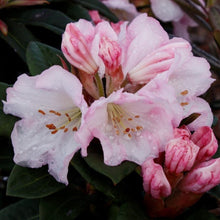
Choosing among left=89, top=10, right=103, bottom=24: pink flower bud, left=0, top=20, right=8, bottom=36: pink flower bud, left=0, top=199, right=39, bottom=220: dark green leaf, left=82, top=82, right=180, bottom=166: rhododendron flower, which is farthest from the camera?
left=89, top=10, right=103, bottom=24: pink flower bud

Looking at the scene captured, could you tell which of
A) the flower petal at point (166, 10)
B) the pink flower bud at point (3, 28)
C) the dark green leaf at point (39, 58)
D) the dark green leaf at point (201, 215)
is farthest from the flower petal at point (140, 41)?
the flower petal at point (166, 10)

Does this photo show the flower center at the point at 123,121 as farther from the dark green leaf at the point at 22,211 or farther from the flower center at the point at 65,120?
the dark green leaf at the point at 22,211

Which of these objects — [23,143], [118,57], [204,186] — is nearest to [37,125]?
[23,143]

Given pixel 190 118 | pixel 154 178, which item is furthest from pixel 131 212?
pixel 190 118

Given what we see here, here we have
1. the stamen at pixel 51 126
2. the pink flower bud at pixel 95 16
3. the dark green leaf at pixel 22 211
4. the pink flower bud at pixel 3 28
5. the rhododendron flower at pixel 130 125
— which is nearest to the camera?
the rhododendron flower at pixel 130 125

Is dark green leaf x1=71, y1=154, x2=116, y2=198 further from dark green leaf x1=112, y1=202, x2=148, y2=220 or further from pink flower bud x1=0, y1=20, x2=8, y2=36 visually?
pink flower bud x1=0, y1=20, x2=8, y2=36

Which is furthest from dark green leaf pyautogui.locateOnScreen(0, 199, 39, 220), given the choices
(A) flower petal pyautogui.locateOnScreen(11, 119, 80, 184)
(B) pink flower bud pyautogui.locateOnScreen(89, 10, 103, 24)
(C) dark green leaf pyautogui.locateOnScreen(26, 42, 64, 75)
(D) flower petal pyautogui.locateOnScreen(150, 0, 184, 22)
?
(D) flower petal pyautogui.locateOnScreen(150, 0, 184, 22)
